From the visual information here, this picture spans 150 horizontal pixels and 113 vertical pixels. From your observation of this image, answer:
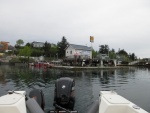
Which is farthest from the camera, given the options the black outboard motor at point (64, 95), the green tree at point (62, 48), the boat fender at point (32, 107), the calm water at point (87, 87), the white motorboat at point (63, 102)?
the green tree at point (62, 48)

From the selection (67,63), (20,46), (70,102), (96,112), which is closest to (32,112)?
(96,112)

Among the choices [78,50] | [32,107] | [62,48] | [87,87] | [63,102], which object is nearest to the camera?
[32,107]

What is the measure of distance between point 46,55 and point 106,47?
2998cm

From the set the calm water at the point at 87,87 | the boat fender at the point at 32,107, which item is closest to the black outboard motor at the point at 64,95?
the boat fender at the point at 32,107

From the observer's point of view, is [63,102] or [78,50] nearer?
[63,102]

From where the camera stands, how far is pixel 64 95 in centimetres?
753

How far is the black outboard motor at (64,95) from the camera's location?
7.48m

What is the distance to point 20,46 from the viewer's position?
11250 cm

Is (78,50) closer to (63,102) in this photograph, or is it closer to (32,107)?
(63,102)

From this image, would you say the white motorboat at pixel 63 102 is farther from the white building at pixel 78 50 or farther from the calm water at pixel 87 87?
the white building at pixel 78 50

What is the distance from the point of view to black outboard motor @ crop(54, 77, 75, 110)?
24.6ft

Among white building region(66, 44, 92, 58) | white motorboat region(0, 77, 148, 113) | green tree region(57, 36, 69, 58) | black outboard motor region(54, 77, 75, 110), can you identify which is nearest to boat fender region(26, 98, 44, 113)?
white motorboat region(0, 77, 148, 113)

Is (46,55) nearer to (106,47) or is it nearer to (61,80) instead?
(106,47)

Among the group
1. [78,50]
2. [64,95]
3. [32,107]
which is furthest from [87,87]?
[78,50]
